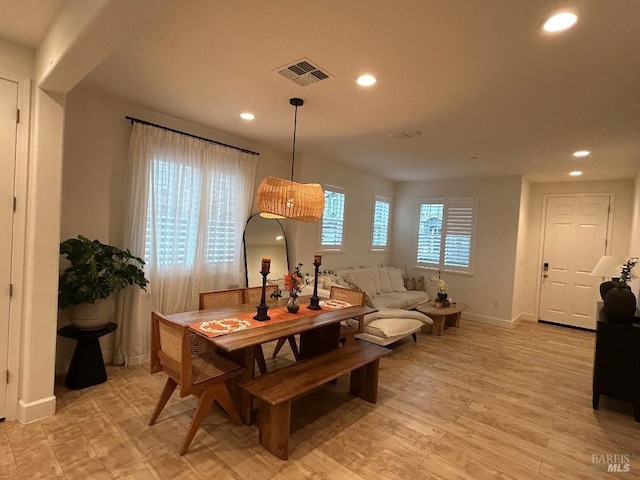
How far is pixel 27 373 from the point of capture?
230 centimetres

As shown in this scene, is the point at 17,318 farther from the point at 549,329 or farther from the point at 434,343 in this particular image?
the point at 549,329

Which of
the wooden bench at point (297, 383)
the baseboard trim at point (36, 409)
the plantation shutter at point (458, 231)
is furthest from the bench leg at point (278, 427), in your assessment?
the plantation shutter at point (458, 231)

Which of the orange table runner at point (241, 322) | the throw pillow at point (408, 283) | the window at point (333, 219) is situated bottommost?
the throw pillow at point (408, 283)

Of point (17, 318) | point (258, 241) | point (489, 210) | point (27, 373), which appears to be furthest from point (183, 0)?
point (489, 210)

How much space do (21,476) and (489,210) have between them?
6.50m

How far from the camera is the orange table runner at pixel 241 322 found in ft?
7.41

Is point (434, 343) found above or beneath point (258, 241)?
beneath

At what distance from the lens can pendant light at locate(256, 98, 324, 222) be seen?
260 cm

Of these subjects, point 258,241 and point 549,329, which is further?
point 549,329

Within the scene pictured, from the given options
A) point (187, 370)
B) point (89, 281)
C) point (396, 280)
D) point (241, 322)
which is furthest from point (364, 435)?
point (396, 280)

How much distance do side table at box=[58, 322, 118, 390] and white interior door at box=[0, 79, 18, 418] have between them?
1.71 ft

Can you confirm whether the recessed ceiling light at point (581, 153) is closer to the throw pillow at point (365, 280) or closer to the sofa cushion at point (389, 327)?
the sofa cushion at point (389, 327)

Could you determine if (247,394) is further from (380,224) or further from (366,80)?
(380,224)

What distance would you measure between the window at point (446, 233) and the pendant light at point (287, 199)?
431 centimetres
